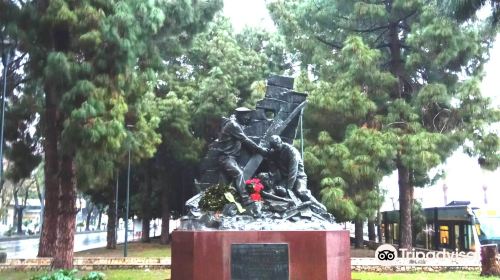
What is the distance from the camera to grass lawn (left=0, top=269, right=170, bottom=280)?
14797 millimetres

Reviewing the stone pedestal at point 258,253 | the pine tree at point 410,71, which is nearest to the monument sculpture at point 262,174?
the stone pedestal at point 258,253

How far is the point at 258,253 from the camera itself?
9148 mm

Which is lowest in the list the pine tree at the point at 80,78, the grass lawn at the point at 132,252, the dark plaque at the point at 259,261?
the grass lawn at the point at 132,252

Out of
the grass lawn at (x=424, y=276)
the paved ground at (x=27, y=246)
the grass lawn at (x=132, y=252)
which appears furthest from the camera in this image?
the paved ground at (x=27, y=246)

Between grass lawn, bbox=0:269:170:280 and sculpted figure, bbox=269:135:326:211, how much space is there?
17.0 feet

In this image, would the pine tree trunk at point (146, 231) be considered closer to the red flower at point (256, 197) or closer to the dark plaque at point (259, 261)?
Result: the red flower at point (256, 197)

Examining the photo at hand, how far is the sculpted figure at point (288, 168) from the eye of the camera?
10641 millimetres

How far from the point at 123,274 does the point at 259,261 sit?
26.0 feet

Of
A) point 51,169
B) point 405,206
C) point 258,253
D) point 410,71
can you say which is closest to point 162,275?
point 51,169

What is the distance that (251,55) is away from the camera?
28.2 m

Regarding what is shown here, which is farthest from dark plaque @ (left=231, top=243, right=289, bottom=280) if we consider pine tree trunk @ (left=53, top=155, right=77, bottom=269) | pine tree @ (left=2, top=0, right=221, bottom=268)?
pine tree trunk @ (left=53, top=155, right=77, bottom=269)

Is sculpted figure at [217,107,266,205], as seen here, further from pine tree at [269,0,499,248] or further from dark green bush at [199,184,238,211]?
pine tree at [269,0,499,248]

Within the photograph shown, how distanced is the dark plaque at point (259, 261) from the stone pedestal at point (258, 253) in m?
0.02

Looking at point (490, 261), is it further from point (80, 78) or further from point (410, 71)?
point (80, 78)
